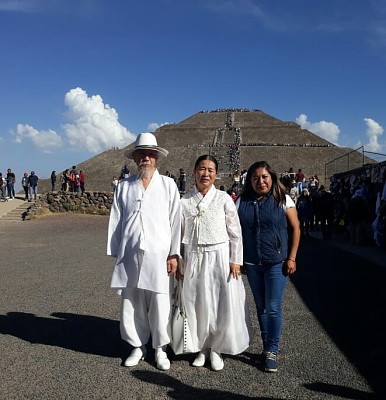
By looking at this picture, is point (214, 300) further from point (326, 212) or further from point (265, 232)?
point (326, 212)

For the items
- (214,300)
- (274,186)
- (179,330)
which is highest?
(274,186)

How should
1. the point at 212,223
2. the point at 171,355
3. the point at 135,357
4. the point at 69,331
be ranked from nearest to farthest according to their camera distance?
the point at 212,223, the point at 135,357, the point at 171,355, the point at 69,331

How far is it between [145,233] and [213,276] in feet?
2.41

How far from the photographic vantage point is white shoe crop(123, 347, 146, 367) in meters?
4.00

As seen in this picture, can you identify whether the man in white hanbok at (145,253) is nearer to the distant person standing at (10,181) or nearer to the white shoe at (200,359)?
the white shoe at (200,359)

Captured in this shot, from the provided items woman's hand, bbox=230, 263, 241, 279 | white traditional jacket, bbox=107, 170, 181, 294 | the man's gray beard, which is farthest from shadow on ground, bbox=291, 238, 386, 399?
the man's gray beard

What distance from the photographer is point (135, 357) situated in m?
4.06

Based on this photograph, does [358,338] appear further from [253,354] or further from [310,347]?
[253,354]

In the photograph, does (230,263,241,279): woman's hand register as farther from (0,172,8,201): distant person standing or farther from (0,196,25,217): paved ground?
(0,172,8,201): distant person standing

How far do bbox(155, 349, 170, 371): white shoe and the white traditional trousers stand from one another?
7 cm

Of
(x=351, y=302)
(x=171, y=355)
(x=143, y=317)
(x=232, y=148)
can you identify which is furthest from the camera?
(x=232, y=148)

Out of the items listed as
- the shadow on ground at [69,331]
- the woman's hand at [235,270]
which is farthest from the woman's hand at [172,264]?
the shadow on ground at [69,331]

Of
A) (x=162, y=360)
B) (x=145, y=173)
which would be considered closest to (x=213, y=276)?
(x=162, y=360)

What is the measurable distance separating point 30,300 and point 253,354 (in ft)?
11.7
